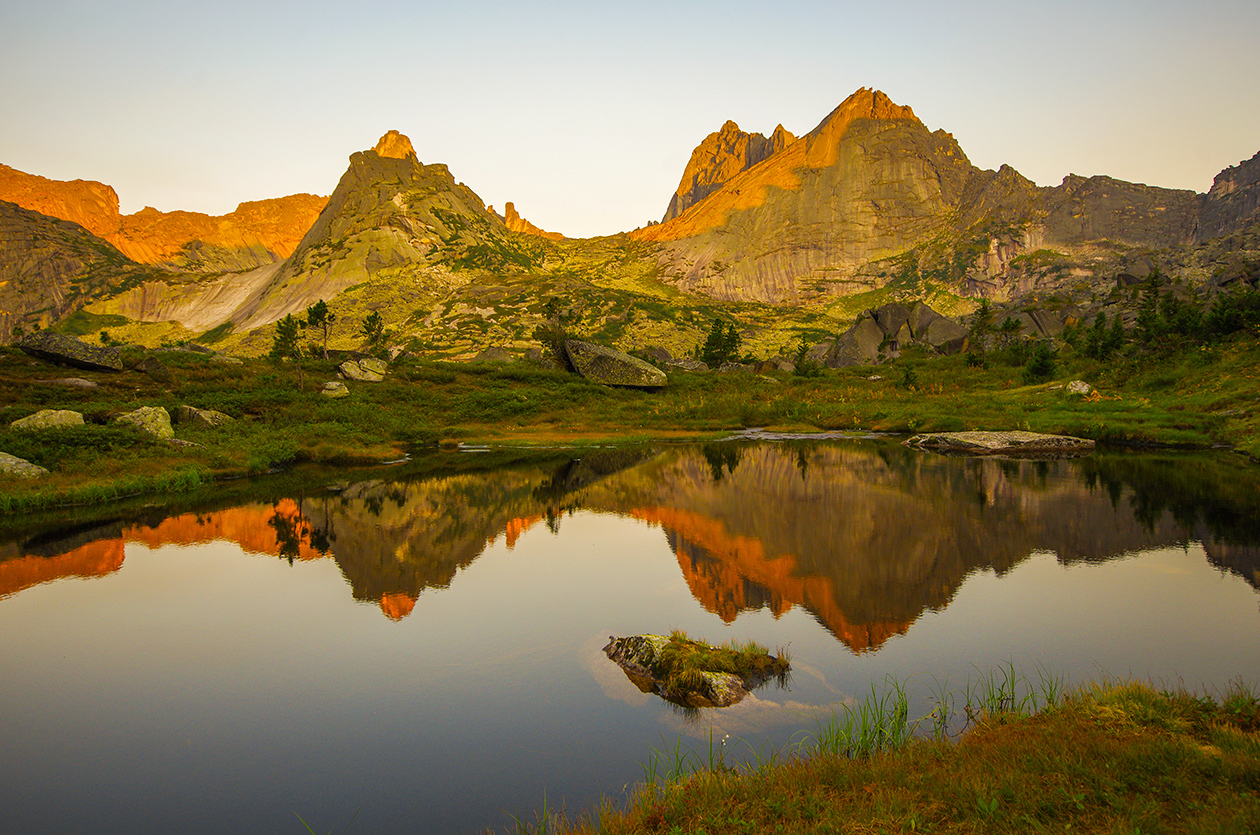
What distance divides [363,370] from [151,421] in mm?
28748

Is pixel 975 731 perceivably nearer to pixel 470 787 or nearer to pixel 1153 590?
pixel 470 787

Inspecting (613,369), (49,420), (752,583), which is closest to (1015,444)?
(752,583)

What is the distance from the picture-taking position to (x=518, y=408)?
5762 cm

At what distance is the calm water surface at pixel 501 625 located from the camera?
7941mm

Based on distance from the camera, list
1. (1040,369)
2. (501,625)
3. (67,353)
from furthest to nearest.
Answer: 1. (1040,369)
2. (67,353)
3. (501,625)

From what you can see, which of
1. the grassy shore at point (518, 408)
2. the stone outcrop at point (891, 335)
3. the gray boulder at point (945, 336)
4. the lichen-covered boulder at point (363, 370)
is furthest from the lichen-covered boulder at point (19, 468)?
the gray boulder at point (945, 336)

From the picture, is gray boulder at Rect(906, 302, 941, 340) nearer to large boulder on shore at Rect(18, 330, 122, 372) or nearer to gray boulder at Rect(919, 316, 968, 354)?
gray boulder at Rect(919, 316, 968, 354)

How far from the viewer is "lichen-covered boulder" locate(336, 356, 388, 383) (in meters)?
60.7

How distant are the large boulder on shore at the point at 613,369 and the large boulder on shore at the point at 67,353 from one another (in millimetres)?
42160

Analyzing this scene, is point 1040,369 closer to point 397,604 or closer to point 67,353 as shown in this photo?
point 397,604

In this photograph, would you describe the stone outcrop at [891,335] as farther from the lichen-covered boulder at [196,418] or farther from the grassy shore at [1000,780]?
the grassy shore at [1000,780]

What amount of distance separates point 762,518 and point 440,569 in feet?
35.3

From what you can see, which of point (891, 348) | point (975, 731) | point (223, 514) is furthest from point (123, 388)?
point (891, 348)

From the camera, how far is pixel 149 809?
736 cm
